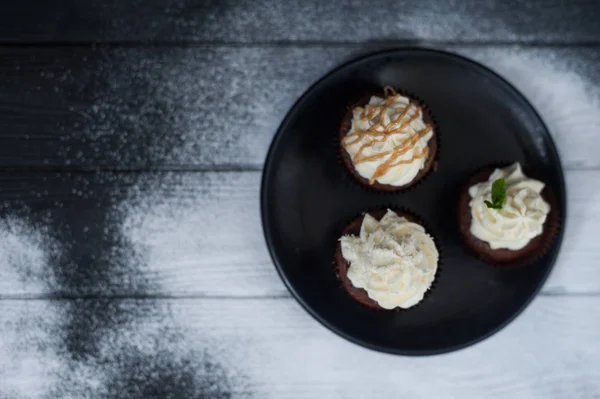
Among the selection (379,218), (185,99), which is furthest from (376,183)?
(185,99)

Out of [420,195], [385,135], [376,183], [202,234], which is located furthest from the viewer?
[202,234]

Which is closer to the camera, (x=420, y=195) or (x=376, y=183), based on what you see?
(x=376, y=183)

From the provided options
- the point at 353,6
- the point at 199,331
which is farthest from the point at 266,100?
the point at 199,331

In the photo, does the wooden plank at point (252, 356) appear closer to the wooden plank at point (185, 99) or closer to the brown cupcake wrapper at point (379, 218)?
the brown cupcake wrapper at point (379, 218)

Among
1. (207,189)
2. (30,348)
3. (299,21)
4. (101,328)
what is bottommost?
(30,348)

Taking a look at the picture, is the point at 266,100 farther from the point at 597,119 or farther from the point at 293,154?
the point at 597,119

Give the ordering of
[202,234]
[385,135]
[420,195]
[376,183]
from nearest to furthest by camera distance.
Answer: [385,135], [376,183], [420,195], [202,234]

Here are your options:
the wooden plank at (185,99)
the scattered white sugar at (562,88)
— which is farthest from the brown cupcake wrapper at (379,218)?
the scattered white sugar at (562,88)

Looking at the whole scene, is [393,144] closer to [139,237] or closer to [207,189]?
[207,189]
